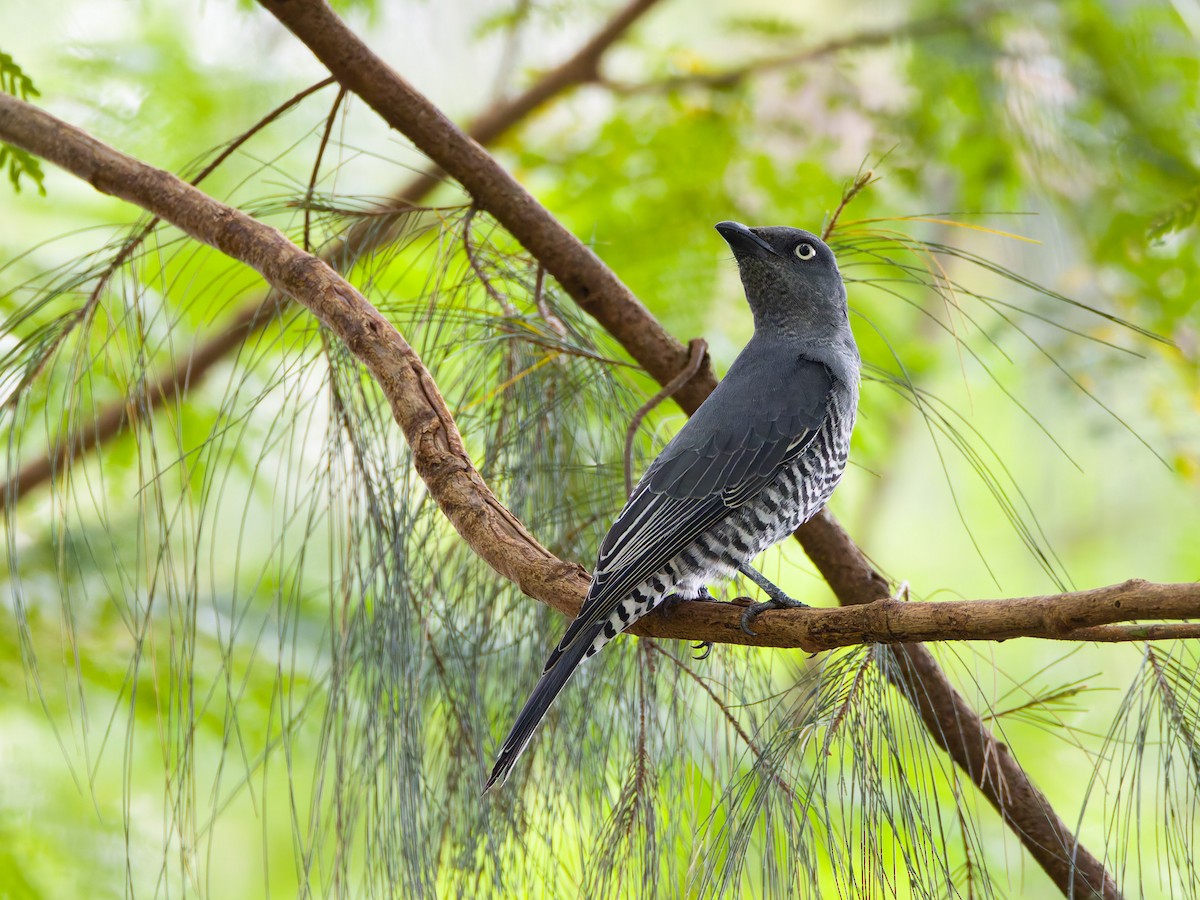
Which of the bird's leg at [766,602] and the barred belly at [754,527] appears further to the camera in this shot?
the barred belly at [754,527]

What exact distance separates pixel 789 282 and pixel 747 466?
2.23 feet

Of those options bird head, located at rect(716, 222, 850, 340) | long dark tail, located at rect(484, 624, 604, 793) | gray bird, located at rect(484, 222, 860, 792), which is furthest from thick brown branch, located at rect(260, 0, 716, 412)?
long dark tail, located at rect(484, 624, 604, 793)

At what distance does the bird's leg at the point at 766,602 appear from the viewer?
183 cm

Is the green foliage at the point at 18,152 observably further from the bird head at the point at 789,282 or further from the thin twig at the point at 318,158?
the bird head at the point at 789,282

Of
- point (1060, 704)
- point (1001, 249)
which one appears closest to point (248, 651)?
point (1060, 704)

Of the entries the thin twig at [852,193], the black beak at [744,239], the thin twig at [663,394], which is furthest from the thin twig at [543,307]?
the thin twig at [852,193]

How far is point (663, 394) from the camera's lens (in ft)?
7.99

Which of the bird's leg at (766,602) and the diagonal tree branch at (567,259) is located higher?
the diagonal tree branch at (567,259)

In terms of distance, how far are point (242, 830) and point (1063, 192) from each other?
5008mm

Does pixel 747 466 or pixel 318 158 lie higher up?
pixel 318 158

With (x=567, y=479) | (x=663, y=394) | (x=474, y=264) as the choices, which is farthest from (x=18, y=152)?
(x=663, y=394)

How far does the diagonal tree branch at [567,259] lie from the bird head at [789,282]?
438 millimetres

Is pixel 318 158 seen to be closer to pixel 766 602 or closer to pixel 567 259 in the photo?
pixel 567 259

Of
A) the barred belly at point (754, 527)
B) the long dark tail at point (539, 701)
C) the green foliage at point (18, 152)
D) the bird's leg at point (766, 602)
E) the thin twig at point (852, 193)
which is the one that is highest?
the thin twig at point (852, 193)
